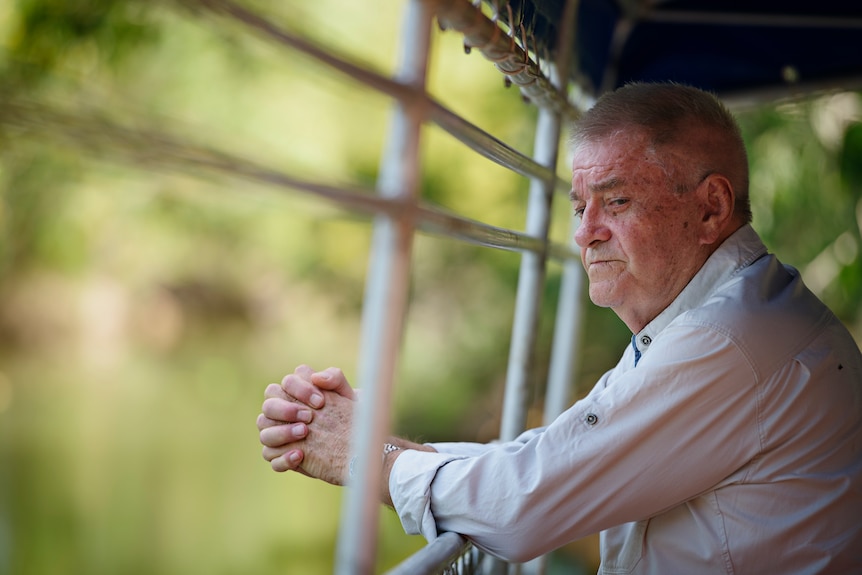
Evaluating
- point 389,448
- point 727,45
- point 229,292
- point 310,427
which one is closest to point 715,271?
point 389,448

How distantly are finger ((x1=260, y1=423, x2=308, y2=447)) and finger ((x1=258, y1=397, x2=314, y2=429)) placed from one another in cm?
1

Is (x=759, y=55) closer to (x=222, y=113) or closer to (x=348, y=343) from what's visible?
(x=222, y=113)

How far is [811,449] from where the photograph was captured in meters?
1.20

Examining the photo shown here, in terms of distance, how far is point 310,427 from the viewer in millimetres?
1358

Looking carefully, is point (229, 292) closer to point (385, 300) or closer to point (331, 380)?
point (331, 380)

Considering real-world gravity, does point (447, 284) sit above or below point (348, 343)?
above

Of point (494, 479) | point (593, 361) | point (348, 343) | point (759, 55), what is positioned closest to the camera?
point (494, 479)

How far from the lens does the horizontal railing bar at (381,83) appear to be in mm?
716

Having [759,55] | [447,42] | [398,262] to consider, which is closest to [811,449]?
[398,262]

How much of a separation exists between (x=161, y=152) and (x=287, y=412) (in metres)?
0.76

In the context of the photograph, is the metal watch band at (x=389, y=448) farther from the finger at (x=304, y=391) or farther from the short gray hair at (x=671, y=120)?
the short gray hair at (x=671, y=120)

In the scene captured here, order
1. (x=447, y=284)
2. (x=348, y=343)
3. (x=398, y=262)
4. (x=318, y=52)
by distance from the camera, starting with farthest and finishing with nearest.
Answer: (x=348, y=343) → (x=447, y=284) → (x=398, y=262) → (x=318, y=52)

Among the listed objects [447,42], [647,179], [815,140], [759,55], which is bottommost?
[647,179]

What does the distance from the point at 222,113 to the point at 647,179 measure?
10887 mm
